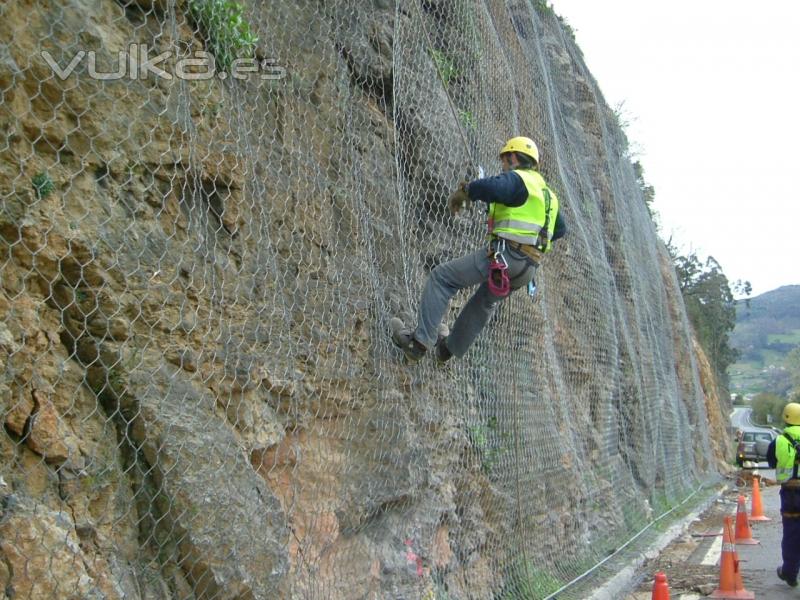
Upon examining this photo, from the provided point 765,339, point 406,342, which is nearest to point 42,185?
point 406,342

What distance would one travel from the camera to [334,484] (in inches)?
158

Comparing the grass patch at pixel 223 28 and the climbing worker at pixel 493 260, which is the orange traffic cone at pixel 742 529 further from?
the grass patch at pixel 223 28

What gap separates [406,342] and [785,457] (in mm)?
4592

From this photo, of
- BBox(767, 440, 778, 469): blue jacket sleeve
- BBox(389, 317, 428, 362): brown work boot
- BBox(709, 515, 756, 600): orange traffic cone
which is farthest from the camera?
BBox(767, 440, 778, 469): blue jacket sleeve

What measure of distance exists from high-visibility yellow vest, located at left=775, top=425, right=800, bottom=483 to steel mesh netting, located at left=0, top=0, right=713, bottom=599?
180cm

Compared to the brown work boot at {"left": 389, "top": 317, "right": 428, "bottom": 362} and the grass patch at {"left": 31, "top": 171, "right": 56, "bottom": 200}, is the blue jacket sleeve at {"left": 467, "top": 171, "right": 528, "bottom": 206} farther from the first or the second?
the grass patch at {"left": 31, "top": 171, "right": 56, "bottom": 200}

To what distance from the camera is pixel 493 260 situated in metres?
5.02

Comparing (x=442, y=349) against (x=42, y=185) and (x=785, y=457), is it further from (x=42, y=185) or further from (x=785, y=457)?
(x=785, y=457)

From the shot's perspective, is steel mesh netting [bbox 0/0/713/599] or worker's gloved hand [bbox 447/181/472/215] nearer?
steel mesh netting [bbox 0/0/713/599]

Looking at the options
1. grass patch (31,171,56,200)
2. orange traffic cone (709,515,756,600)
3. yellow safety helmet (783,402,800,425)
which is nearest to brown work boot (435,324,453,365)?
grass patch (31,171,56,200)

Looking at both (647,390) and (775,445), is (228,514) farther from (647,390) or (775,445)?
(647,390)

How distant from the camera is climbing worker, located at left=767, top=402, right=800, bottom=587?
7109 mm

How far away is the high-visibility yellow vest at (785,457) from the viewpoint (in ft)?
24.1

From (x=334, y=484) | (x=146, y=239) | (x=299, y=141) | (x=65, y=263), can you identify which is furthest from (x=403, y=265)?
(x=65, y=263)
